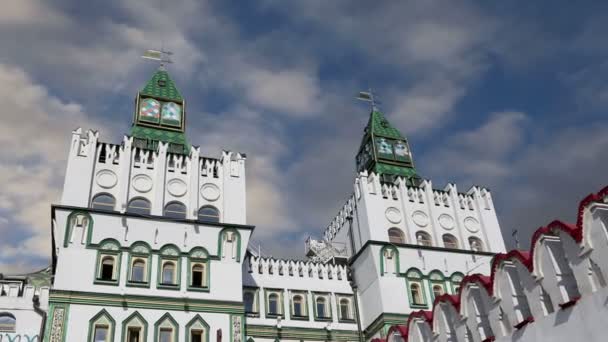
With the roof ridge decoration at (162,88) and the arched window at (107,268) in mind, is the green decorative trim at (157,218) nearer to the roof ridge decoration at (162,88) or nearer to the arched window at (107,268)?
the arched window at (107,268)

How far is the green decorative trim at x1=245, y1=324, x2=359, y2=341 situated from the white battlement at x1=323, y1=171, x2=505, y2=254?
21.1ft

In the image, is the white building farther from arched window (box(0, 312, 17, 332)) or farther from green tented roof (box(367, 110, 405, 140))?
green tented roof (box(367, 110, 405, 140))

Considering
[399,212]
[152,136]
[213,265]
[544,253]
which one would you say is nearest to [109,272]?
[213,265]

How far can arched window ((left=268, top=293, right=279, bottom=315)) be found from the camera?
38938 millimetres

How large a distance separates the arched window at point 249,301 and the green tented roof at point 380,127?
18906 mm

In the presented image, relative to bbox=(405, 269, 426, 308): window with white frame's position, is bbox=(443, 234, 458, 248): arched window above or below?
above

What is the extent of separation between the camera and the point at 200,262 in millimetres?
35750

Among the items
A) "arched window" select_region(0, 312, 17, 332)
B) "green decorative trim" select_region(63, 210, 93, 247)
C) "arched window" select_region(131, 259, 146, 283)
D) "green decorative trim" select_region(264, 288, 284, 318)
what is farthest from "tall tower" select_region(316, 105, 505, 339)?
"arched window" select_region(0, 312, 17, 332)

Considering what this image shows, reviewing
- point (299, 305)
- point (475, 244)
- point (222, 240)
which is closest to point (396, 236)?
point (475, 244)

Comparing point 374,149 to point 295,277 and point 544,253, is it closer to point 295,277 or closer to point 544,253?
point 295,277

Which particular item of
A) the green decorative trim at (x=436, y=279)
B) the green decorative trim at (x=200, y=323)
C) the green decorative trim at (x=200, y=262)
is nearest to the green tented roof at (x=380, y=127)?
the green decorative trim at (x=436, y=279)

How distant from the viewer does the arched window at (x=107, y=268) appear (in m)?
33.7

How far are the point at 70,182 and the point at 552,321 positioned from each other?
2715 centimetres

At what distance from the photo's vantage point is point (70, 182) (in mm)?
36000
